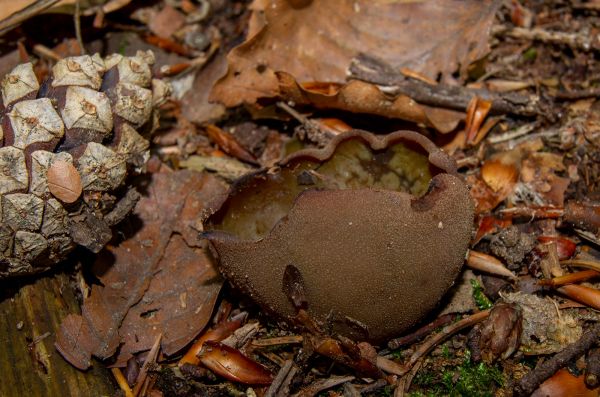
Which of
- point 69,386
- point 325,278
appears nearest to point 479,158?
point 325,278

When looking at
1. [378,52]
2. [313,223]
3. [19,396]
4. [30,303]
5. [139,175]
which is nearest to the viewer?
[313,223]

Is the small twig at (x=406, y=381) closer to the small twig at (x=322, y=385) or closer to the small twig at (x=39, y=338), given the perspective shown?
the small twig at (x=322, y=385)

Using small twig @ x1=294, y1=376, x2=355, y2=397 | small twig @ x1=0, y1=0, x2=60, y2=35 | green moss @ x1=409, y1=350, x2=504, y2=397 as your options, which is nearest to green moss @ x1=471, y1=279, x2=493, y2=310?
green moss @ x1=409, y1=350, x2=504, y2=397

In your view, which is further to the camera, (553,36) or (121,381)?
(553,36)

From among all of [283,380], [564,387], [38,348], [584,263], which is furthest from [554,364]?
[38,348]

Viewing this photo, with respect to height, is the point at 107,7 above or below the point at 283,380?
above

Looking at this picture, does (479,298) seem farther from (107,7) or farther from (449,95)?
(107,7)

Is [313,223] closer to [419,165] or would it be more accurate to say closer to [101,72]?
[419,165]
